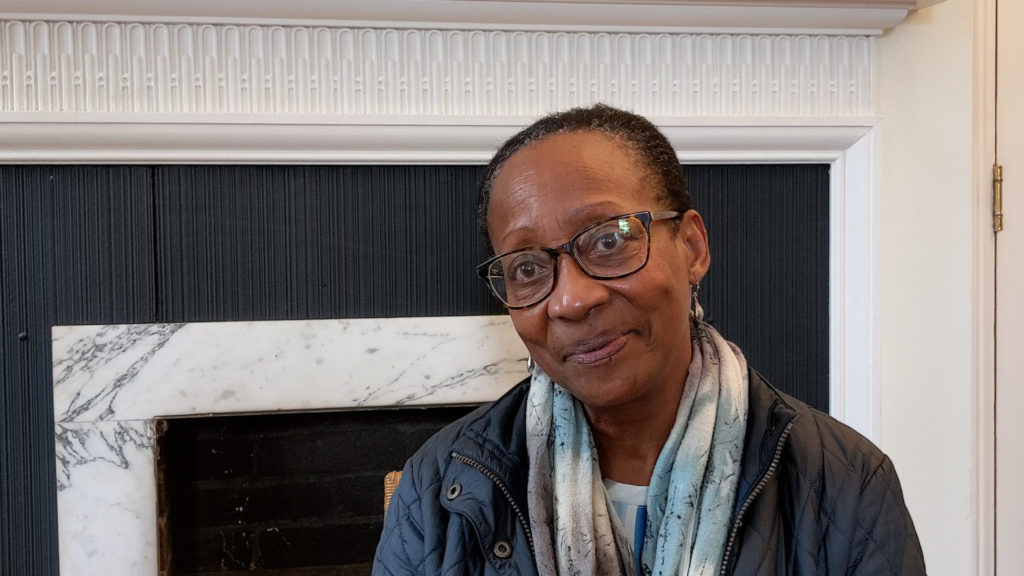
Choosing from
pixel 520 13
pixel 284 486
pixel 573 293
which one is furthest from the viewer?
pixel 284 486

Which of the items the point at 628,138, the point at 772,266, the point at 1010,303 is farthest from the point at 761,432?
the point at 1010,303

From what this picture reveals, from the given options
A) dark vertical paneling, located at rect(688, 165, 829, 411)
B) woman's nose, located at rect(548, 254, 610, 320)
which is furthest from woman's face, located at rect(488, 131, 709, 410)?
dark vertical paneling, located at rect(688, 165, 829, 411)

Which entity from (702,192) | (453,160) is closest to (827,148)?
(702,192)

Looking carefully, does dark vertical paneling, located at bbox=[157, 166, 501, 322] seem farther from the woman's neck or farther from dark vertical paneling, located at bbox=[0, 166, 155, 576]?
the woman's neck

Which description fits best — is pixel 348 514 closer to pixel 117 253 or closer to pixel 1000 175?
pixel 117 253

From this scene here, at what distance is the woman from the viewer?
0.79m

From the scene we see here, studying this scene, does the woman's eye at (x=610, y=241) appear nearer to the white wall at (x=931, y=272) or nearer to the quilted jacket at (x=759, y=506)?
the quilted jacket at (x=759, y=506)

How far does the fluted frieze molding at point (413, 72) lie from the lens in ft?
4.51

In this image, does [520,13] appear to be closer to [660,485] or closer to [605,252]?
[605,252]

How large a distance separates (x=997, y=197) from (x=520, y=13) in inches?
40.8

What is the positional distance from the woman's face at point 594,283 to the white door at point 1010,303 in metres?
1.01

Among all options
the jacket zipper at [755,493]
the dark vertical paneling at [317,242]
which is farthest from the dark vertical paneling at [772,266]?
the jacket zipper at [755,493]

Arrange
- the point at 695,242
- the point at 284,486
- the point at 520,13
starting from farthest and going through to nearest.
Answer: the point at 284,486
the point at 520,13
the point at 695,242

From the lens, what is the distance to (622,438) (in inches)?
36.0
